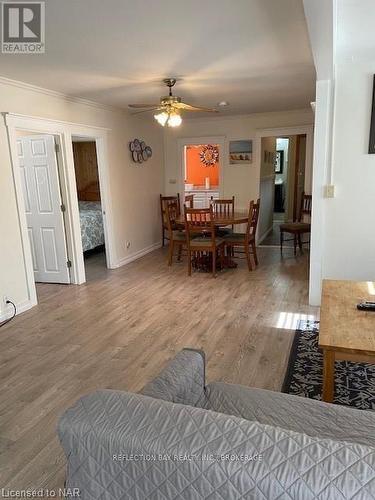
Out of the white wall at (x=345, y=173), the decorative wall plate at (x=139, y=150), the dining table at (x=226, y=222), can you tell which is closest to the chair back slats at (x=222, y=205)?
the dining table at (x=226, y=222)

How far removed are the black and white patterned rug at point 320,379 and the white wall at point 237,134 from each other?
4.36 meters

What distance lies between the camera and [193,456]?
854mm

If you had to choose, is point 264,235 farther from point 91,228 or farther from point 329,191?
point 329,191

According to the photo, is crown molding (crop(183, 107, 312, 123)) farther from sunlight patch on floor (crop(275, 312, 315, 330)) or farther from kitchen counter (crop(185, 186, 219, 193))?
sunlight patch on floor (crop(275, 312, 315, 330))

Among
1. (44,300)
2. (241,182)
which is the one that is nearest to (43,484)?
(44,300)

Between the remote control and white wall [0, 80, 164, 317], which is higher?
white wall [0, 80, 164, 317]

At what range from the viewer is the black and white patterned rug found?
85.9 inches

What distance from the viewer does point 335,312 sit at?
211cm

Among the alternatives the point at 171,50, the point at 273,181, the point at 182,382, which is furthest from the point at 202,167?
the point at 182,382

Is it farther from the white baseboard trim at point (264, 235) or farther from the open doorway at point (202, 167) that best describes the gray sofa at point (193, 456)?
the open doorway at point (202, 167)

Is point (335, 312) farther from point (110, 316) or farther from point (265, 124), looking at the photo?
point (265, 124)

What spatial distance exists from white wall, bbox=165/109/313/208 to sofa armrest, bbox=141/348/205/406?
547 cm

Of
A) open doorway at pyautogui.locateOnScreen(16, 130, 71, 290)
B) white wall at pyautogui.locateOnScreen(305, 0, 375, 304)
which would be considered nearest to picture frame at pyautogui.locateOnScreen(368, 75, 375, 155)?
white wall at pyautogui.locateOnScreen(305, 0, 375, 304)

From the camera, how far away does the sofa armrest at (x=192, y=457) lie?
777 mm
